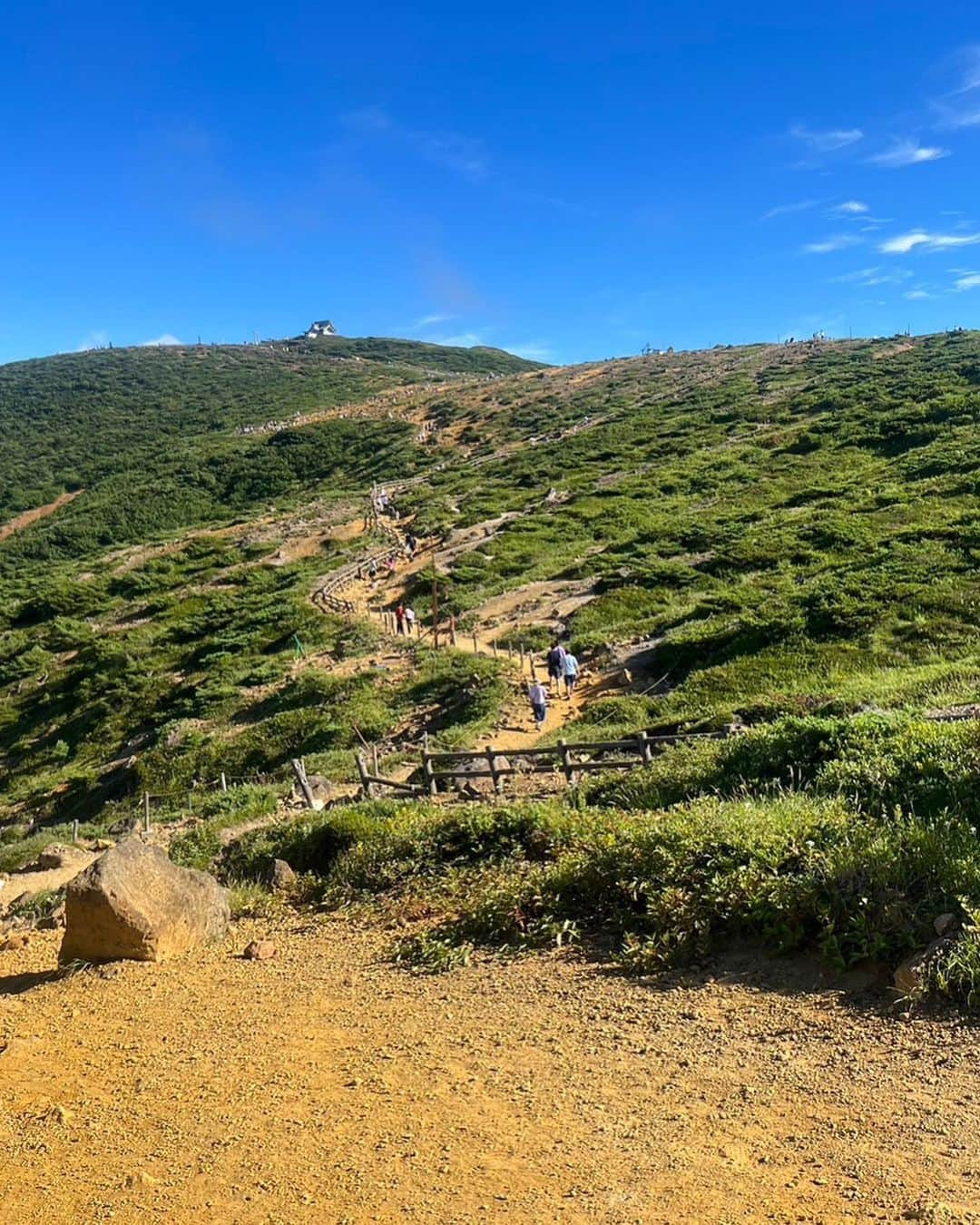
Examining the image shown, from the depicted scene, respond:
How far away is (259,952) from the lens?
7648mm

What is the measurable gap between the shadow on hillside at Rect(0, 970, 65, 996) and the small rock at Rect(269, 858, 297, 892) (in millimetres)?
2309

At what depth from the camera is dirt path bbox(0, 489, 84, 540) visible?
64.9 meters

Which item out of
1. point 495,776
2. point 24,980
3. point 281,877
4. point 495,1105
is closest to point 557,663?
point 495,776

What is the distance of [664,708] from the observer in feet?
53.8

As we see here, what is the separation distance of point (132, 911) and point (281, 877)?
2.15m

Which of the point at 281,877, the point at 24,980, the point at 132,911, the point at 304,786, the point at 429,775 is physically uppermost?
the point at 132,911

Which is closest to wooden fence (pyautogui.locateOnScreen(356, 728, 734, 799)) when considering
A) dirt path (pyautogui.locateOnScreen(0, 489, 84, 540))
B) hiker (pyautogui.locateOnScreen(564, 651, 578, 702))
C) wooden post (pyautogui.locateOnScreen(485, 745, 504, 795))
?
wooden post (pyautogui.locateOnScreen(485, 745, 504, 795))

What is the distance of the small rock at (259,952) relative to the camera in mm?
7625

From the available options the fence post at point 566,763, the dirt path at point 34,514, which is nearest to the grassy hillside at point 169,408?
the dirt path at point 34,514

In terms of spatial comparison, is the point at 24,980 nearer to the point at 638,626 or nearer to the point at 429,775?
the point at 429,775

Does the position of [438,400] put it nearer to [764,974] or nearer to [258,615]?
[258,615]

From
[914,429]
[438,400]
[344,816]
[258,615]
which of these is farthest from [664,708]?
[438,400]

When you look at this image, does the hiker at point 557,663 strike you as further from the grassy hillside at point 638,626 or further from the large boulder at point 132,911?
the large boulder at point 132,911

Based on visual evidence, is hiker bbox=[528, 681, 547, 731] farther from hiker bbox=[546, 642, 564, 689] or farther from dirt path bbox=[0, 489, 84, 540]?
dirt path bbox=[0, 489, 84, 540]
